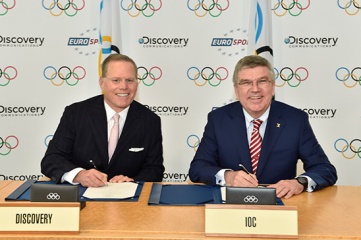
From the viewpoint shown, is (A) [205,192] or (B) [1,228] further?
(A) [205,192]

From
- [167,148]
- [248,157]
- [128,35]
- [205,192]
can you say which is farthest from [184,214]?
[128,35]

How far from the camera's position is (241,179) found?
2068 millimetres

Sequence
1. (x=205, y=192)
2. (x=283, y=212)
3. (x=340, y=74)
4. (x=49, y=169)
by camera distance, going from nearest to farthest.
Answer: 1. (x=283, y=212)
2. (x=205, y=192)
3. (x=49, y=169)
4. (x=340, y=74)

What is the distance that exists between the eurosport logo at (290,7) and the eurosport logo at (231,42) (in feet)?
1.17

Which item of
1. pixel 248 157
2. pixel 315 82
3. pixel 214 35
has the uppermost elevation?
pixel 214 35

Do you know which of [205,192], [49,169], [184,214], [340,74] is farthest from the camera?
[340,74]

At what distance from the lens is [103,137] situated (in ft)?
8.84

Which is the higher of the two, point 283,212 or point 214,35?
point 214,35

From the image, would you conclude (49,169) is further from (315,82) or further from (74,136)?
(315,82)

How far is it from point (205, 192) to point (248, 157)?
18.9 inches

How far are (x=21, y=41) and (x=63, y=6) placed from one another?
0.51m

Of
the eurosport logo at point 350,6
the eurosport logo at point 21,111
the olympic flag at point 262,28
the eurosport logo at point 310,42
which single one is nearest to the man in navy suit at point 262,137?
the olympic flag at point 262,28

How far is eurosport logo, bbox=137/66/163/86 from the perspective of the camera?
427cm

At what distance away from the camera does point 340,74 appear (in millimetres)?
4223
